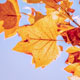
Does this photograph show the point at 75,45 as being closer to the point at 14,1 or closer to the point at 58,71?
the point at 58,71

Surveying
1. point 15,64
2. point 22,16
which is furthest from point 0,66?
point 22,16

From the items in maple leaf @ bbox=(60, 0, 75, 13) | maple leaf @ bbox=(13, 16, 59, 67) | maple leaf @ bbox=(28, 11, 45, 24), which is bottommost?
maple leaf @ bbox=(13, 16, 59, 67)

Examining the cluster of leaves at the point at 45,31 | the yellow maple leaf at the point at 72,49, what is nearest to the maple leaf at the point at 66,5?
the cluster of leaves at the point at 45,31

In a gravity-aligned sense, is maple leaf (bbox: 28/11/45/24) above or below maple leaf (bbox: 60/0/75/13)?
below

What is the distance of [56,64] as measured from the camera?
0.59 meters

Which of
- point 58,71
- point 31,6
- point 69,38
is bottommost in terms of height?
point 58,71

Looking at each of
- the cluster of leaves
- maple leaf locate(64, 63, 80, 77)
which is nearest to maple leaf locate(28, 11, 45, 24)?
the cluster of leaves

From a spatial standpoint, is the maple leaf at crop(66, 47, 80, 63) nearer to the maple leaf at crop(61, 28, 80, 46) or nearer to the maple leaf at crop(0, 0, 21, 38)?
the maple leaf at crop(61, 28, 80, 46)

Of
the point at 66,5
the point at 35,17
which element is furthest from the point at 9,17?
the point at 66,5

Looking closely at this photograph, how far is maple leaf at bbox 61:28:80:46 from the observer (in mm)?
587

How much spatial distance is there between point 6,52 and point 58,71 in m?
0.21

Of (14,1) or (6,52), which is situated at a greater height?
(14,1)

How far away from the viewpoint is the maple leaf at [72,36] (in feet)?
1.93

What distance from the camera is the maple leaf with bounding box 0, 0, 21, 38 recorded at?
1.91 feet
